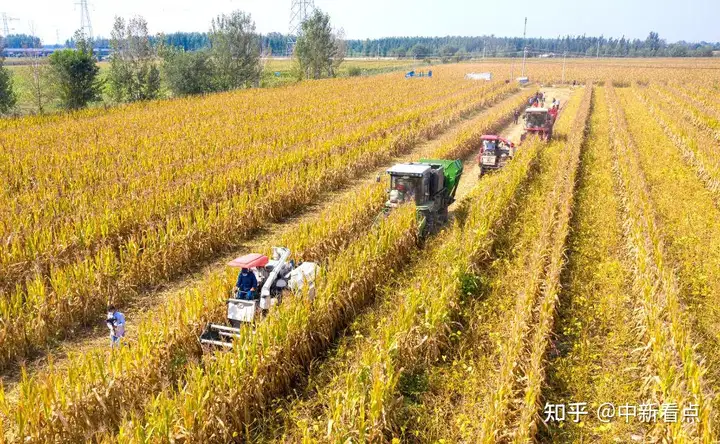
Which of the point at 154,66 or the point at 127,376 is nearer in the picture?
the point at 127,376

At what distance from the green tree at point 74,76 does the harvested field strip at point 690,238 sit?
35.5 metres

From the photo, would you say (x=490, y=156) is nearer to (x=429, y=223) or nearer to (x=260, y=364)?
(x=429, y=223)

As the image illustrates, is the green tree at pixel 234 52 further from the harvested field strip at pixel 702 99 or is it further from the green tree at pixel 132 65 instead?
the harvested field strip at pixel 702 99

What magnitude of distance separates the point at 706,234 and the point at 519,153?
8.61 meters

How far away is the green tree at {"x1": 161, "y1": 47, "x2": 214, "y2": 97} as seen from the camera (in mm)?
43875

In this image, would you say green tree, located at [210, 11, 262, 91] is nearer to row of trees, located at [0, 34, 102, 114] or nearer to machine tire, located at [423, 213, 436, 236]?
row of trees, located at [0, 34, 102, 114]

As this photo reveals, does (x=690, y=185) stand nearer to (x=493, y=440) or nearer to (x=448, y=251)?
(x=448, y=251)

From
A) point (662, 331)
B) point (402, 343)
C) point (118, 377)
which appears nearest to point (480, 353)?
point (402, 343)

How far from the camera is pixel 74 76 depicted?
115ft

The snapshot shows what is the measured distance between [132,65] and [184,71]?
4623 mm

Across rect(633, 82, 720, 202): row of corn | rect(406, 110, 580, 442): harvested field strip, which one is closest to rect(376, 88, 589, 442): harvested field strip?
rect(406, 110, 580, 442): harvested field strip

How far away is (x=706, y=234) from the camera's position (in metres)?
13.3

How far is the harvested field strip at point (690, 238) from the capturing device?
28.8 ft

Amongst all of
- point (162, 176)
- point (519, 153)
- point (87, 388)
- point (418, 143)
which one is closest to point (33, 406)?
point (87, 388)
